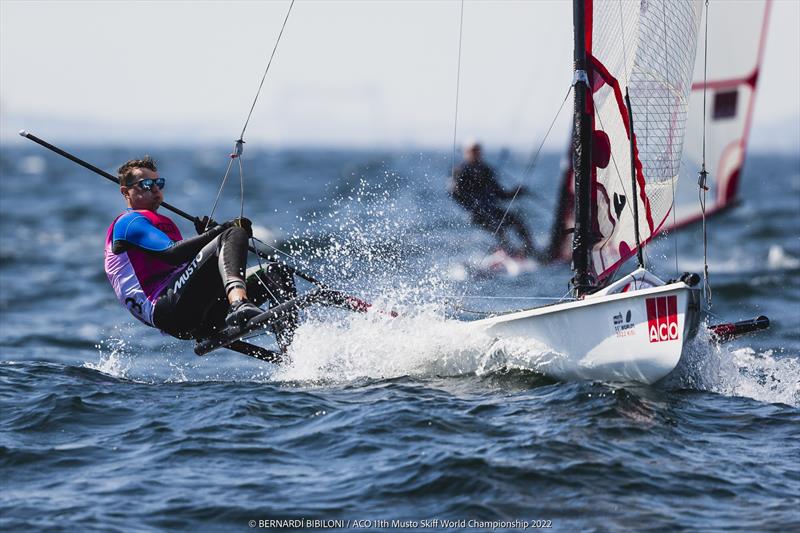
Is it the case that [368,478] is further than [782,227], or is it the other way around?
[782,227]

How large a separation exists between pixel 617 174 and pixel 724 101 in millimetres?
5603

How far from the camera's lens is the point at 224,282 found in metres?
5.56

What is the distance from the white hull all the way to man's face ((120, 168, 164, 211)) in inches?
74.0

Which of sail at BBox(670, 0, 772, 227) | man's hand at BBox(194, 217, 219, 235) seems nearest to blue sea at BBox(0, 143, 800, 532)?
man's hand at BBox(194, 217, 219, 235)

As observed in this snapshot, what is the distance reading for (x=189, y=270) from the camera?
5781mm

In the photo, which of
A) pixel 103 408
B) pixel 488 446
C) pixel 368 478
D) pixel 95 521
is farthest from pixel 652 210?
pixel 95 521

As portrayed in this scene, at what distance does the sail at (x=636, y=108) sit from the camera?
19.9 ft

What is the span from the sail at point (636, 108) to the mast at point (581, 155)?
12 centimetres

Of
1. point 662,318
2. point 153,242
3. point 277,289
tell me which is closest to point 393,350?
point 277,289

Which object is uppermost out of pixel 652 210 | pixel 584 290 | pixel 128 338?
pixel 652 210

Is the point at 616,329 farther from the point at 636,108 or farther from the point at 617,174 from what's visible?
the point at 636,108

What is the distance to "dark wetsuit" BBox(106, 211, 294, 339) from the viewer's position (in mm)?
5664

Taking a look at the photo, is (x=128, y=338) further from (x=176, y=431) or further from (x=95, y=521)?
(x=95, y=521)

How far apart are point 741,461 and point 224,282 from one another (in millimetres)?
2582
